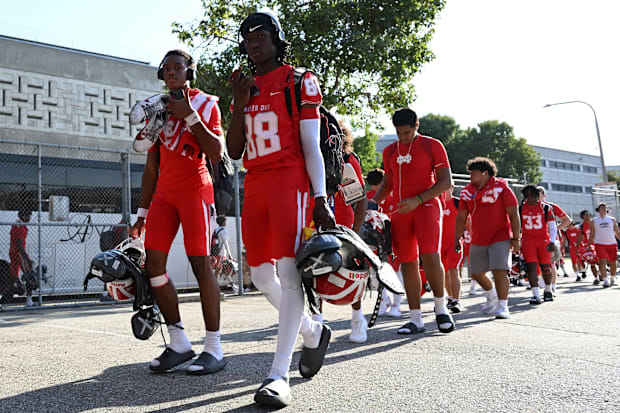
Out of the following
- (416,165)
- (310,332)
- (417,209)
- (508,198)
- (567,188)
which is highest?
(567,188)

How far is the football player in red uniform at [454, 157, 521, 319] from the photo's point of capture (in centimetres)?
682

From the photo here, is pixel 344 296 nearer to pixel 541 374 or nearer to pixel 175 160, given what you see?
pixel 541 374

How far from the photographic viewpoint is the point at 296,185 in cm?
298

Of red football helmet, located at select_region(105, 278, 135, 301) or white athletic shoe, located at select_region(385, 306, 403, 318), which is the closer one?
red football helmet, located at select_region(105, 278, 135, 301)

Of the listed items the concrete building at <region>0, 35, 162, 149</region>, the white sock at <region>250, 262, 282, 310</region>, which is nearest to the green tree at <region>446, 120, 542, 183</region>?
the concrete building at <region>0, 35, 162, 149</region>

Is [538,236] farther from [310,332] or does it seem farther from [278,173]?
[278,173]

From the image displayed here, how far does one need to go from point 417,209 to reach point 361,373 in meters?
2.34

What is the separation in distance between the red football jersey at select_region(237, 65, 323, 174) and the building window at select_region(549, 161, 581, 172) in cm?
7451

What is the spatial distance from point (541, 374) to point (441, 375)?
1.91ft

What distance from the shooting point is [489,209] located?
703cm

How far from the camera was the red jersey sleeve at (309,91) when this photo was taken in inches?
118

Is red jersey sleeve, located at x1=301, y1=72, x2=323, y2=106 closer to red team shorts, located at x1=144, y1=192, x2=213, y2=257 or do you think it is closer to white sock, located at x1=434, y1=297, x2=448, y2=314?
red team shorts, located at x1=144, y1=192, x2=213, y2=257

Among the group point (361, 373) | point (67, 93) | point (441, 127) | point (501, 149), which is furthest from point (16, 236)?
point (501, 149)

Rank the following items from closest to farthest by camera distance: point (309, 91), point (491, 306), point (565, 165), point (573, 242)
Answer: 1. point (309, 91)
2. point (491, 306)
3. point (573, 242)
4. point (565, 165)
